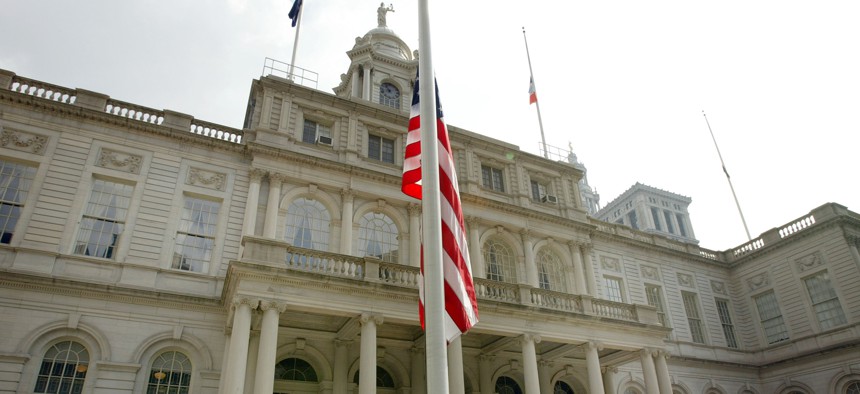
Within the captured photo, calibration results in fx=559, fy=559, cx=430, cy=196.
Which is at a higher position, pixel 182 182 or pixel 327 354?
pixel 182 182

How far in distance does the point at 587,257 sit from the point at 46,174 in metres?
19.6

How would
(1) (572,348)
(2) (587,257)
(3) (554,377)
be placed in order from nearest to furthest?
(1) (572,348) → (3) (554,377) → (2) (587,257)

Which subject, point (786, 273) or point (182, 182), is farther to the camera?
point (786, 273)

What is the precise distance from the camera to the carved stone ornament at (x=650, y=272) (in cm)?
2633

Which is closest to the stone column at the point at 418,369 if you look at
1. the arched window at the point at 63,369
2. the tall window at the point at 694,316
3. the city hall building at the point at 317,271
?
the city hall building at the point at 317,271

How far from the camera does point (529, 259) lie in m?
22.1

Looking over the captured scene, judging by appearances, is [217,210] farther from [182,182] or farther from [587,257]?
[587,257]

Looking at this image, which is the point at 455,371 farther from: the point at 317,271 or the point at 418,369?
the point at 317,271

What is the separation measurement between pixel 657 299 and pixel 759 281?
618 cm

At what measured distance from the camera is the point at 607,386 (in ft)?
69.8

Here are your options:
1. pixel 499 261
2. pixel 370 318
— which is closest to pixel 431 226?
pixel 370 318

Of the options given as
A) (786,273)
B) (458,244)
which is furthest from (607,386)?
(458,244)

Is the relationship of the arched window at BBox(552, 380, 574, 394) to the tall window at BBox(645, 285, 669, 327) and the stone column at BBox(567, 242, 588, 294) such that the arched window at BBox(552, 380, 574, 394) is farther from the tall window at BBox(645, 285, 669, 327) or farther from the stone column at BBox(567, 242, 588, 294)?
the tall window at BBox(645, 285, 669, 327)

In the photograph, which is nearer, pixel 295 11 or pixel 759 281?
pixel 295 11
